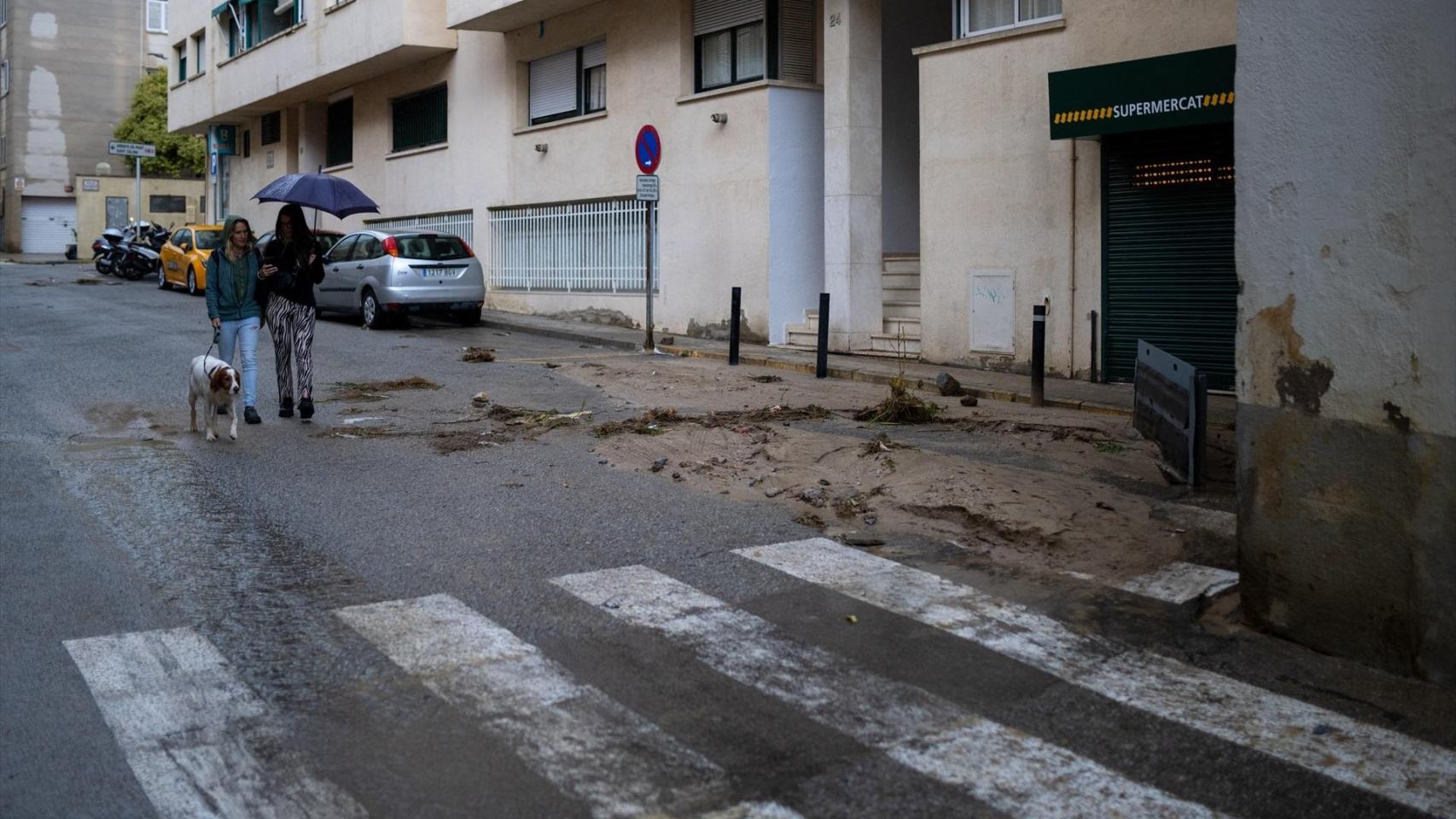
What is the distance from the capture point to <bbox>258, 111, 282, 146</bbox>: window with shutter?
3888 cm

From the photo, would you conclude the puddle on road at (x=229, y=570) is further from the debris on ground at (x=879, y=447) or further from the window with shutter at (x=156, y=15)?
the window with shutter at (x=156, y=15)

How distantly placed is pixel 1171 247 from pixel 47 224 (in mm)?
→ 55914

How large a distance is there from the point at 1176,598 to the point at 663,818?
3.42 m

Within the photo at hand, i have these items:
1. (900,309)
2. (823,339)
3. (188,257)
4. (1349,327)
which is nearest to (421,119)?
(188,257)

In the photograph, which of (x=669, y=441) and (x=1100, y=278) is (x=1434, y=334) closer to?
(x=669, y=441)

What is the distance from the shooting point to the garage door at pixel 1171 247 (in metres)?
14.1

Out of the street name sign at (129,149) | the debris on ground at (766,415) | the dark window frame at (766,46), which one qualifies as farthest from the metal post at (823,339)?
Answer: the street name sign at (129,149)

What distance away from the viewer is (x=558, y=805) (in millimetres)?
4043

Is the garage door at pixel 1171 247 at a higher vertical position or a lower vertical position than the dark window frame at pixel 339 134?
lower

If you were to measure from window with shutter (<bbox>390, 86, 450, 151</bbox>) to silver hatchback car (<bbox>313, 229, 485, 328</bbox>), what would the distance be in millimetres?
7384

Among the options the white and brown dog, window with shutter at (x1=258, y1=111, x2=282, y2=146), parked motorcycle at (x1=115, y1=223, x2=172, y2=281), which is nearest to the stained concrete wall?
the white and brown dog

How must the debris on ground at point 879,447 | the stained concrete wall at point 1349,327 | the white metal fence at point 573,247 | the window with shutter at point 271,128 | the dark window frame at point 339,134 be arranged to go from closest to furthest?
1. the stained concrete wall at point 1349,327
2. the debris on ground at point 879,447
3. the white metal fence at point 573,247
4. the dark window frame at point 339,134
5. the window with shutter at point 271,128

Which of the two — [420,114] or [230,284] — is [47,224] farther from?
[230,284]

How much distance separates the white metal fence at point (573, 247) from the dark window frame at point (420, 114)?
3495 millimetres
